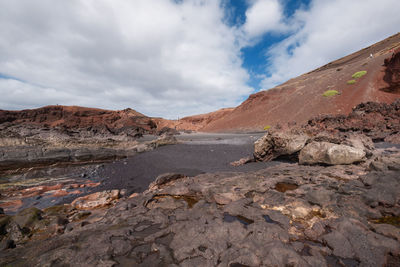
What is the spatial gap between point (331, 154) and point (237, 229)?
5003mm

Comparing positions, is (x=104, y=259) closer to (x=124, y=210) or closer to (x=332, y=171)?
(x=124, y=210)

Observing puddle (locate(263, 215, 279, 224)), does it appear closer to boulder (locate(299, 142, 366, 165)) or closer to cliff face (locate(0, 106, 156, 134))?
boulder (locate(299, 142, 366, 165))

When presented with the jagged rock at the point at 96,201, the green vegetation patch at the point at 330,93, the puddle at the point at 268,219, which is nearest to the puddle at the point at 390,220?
the puddle at the point at 268,219

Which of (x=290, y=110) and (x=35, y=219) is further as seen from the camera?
(x=290, y=110)

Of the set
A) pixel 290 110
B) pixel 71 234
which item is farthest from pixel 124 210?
pixel 290 110

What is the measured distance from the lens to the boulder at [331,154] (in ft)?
17.7

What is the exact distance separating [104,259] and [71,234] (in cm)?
129

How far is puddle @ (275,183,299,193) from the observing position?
4.11m

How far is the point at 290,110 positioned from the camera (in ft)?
94.3

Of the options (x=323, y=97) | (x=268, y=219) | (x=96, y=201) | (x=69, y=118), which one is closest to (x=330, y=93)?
(x=323, y=97)

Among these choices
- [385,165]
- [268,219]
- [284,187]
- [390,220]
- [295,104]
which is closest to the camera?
[390,220]

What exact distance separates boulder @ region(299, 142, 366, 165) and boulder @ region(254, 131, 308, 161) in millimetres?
931

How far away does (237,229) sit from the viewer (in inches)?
103

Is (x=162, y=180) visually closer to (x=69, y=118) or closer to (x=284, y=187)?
(x=284, y=187)
